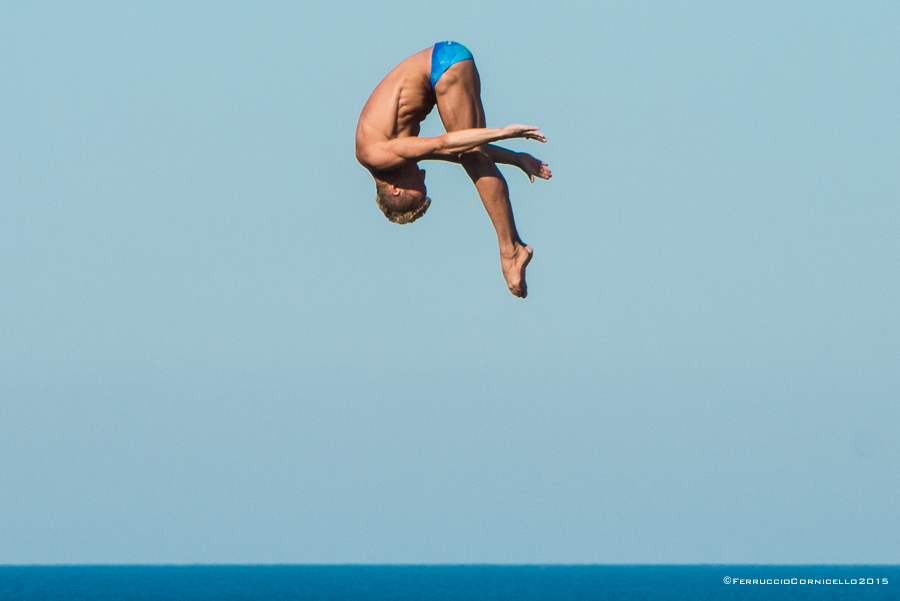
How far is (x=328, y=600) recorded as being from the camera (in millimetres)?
128500

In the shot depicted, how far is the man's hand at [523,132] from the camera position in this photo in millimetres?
12398

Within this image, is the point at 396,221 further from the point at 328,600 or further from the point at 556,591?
the point at 556,591

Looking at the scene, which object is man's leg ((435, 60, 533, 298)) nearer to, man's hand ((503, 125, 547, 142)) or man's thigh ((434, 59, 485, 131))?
man's thigh ((434, 59, 485, 131))

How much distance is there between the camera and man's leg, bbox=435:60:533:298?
530 inches

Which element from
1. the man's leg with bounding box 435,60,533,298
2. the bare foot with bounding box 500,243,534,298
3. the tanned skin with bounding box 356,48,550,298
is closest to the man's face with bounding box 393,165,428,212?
the tanned skin with bounding box 356,48,550,298

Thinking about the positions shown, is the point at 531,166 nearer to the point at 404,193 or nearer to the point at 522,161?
the point at 522,161

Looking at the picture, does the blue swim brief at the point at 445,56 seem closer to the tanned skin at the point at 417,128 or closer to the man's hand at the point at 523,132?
the tanned skin at the point at 417,128

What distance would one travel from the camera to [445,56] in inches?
535

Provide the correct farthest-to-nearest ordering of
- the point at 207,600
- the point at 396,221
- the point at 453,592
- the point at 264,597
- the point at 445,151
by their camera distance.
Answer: the point at 453,592 → the point at 264,597 → the point at 207,600 → the point at 396,221 → the point at 445,151

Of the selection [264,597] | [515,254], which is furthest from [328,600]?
[515,254]

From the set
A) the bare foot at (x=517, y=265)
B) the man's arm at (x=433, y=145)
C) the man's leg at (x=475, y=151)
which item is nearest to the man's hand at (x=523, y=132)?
the man's arm at (x=433, y=145)

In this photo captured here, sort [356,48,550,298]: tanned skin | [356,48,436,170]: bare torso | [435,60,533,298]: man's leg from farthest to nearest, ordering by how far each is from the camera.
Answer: [435,60,533,298]: man's leg
[356,48,436,170]: bare torso
[356,48,550,298]: tanned skin

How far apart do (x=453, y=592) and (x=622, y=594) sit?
742 inches

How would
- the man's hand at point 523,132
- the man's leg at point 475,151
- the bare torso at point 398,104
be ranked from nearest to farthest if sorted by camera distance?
the man's hand at point 523,132, the bare torso at point 398,104, the man's leg at point 475,151
